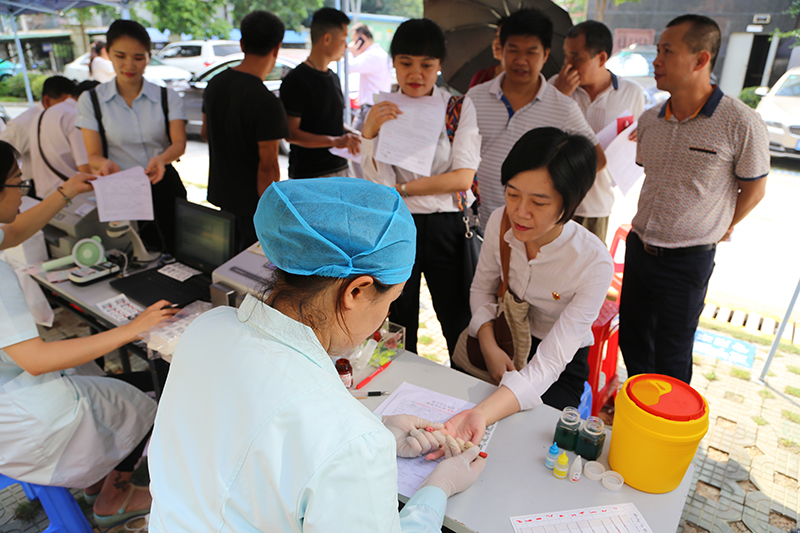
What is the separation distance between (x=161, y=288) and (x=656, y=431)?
84.4 inches

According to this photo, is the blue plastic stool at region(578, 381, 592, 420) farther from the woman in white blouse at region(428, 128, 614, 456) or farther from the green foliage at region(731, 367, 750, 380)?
the green foliage at region(731, 367, 750, 380)

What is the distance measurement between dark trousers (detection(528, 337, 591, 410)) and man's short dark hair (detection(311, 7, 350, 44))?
2619mm

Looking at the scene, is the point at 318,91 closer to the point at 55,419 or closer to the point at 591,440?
the point at 55,419

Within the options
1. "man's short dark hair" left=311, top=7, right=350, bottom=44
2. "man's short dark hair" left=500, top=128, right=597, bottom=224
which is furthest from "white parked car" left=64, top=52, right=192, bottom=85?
"man's short dark hair" left=500, top=128, right=597, bottom=224

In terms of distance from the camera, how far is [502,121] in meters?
2.85

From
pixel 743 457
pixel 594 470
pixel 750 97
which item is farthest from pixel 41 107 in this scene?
pixel 750 97

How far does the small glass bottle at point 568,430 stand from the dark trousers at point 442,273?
1123mm

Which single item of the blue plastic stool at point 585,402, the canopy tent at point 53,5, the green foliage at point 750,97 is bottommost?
the blue plastic stool at point 585,402

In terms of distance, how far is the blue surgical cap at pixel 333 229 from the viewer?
852 millimetres

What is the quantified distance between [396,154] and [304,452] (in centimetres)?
179

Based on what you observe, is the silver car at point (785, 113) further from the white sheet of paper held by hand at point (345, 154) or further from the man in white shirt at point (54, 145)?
the man in white shirt at point (54, 145)

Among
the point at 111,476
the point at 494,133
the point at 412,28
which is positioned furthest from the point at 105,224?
the point at 494,133

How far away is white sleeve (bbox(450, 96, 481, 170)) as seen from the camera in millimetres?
2365

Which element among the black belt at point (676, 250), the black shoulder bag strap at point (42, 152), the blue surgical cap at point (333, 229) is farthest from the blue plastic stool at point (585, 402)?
the black shoulder bag strap at point (42, 152)
